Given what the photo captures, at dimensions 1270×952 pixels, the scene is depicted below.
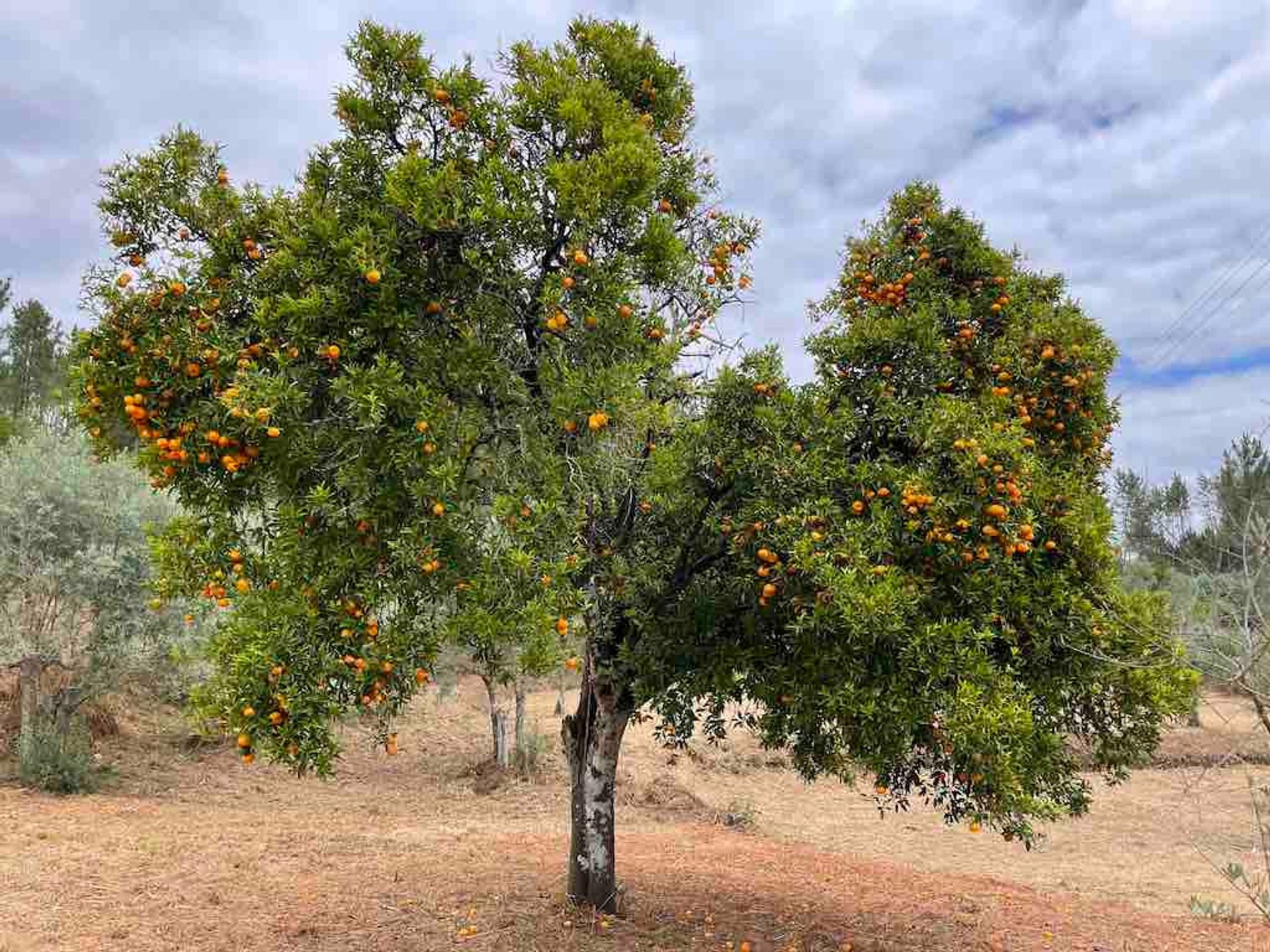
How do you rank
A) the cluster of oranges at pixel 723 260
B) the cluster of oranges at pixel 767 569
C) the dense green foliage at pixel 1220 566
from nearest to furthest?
the dense green foliage at pixel 1220 566 < the cluster of oranges at pixel 767 569 < the cluster of oranges at pixel 723 260

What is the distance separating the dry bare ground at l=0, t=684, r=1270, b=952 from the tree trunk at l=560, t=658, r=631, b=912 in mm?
253

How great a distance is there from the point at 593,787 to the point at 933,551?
12.2 feet

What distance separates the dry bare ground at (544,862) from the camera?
7742 millimetres

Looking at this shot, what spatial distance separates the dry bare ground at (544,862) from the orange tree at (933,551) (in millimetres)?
1175

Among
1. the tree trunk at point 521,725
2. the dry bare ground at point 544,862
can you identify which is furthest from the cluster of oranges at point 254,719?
the tree trunk at point 521,725

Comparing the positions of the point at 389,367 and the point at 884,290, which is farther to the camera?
the point at 884,290

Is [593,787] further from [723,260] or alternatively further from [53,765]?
[53,765]

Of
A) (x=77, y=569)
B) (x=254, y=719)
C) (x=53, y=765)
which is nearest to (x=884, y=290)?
(x=254, y=719)

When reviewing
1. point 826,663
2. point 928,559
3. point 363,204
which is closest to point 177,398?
point 363,204

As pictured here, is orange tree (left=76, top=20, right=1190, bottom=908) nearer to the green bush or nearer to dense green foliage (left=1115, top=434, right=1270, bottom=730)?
dense green foliage (left=1115, top=434, right=1270, bottom=730)

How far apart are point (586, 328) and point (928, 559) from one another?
8.61ft

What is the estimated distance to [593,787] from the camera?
755 centimetres

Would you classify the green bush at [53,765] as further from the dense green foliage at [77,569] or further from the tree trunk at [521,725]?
the tree trunk at [521,725]

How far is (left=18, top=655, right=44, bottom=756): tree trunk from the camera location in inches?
537
